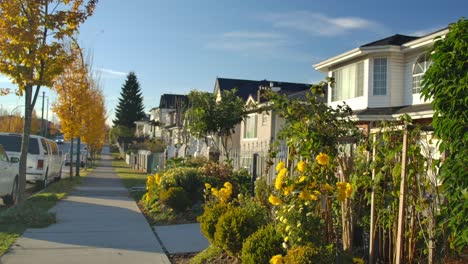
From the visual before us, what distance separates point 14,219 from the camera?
32.7ft

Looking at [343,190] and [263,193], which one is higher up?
[343,190]

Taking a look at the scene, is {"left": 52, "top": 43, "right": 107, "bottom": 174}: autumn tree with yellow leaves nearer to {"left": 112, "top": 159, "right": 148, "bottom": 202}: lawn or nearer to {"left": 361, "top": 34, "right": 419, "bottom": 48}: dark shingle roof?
{"left": 112, "top": 159, "right": 148, "bottom": 202}: lawn

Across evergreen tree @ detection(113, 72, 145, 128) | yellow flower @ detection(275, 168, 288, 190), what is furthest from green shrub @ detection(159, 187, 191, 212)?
evergreen tree @ detection(113, 72, 145, 128)

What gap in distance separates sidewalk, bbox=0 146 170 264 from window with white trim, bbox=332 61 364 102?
13866 mm

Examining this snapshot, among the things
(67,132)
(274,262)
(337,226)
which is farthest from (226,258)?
(67,132)

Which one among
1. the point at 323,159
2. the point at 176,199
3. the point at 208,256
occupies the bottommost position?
the point at 208,256

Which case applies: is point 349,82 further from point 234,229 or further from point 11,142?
point 234,229

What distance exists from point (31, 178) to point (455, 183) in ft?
52.8

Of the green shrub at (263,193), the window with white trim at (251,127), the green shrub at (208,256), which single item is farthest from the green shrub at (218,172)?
the window with white trim at (251,127)

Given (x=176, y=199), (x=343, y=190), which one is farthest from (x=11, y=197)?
(x=343, y=190)

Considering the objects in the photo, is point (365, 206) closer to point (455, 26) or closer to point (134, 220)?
point (455, 26)

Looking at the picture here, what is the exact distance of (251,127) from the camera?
3550 centimetres

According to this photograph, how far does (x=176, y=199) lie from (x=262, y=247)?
5.88 metres

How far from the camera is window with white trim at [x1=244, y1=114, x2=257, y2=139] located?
34.7 metres
